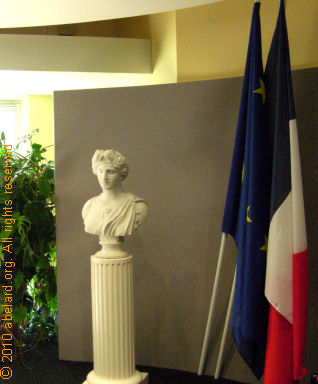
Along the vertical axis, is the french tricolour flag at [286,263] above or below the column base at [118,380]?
above

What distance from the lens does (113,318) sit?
3246 mm

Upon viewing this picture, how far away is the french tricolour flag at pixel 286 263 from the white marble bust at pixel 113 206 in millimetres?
830

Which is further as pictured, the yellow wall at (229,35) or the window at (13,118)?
the window at (13,118)

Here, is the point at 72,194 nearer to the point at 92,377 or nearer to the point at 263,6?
the point at 92,377

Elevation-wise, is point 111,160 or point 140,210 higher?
point 111,160

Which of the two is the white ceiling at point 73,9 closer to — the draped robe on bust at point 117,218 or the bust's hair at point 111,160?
the bust's hair at point 111,160

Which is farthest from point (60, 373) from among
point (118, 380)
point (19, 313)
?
point (118, 380)

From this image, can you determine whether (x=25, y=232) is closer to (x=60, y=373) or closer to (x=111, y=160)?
(x=60, y=373)

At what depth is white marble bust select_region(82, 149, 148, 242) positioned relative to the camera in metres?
3.12

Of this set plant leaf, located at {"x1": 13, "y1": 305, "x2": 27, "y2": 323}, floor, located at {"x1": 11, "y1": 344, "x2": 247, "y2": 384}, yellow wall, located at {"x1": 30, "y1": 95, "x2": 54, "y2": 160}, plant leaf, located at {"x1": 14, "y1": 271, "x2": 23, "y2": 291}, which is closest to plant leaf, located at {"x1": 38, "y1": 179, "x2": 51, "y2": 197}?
plant leaf, located at {"x1": 14, "y1": 271, "x2": 23, "y2": 291}

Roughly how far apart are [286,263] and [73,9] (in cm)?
189

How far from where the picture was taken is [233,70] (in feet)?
12.6

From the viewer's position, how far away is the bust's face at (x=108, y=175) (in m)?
3.10

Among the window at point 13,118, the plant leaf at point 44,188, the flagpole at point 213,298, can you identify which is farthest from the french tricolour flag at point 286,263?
the window at point 13,118
